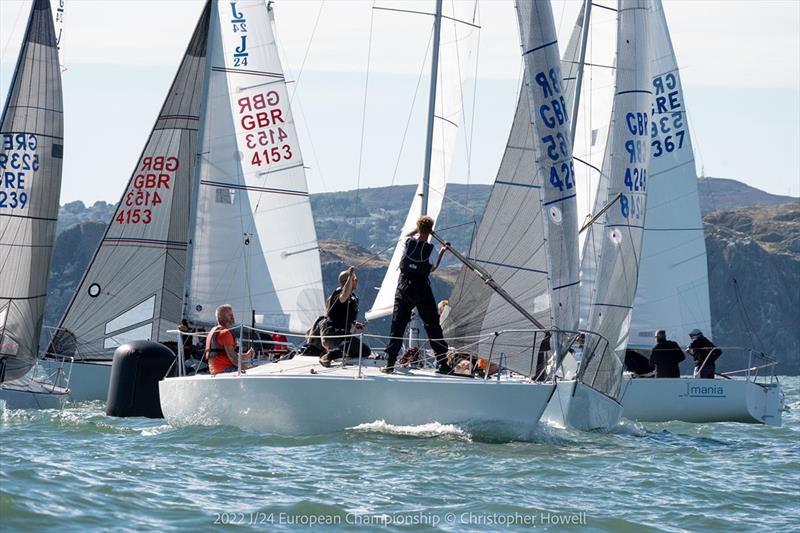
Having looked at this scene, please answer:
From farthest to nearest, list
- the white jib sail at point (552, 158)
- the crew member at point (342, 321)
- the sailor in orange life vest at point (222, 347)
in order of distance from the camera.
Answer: the sailor in orange life vest at point (222, 347) → the crew member at point (342, 321) → the white jib sail at point (552, 158)

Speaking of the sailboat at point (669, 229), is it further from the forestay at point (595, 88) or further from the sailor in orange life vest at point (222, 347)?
the sailor in orange life vest at point (222, 347)

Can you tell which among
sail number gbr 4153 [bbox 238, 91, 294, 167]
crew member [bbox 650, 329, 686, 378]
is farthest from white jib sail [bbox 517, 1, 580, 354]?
crew member [bbox 650, 329, 686, 378]

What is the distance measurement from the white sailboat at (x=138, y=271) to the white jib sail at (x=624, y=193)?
9.69m

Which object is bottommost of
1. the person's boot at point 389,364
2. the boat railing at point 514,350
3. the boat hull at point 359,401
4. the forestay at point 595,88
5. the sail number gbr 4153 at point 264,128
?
the boat hull at point 359,401

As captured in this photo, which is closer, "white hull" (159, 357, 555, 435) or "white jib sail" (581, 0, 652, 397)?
"white hull" (159, 357, 555, 435)

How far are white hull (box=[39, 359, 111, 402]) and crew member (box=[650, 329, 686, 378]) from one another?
946cm

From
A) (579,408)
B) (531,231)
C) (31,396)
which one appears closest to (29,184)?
(31,396)

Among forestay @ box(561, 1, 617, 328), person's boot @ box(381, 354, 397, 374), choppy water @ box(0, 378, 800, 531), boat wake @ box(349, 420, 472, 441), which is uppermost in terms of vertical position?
forestay @ box(561, 1, 617, 328)

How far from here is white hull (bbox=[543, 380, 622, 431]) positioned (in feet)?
48.9

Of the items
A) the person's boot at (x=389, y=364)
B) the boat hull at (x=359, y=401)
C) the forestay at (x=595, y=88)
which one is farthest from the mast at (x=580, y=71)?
the boat hull at (x=359, y=401)

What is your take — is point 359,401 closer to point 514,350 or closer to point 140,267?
point 514,350

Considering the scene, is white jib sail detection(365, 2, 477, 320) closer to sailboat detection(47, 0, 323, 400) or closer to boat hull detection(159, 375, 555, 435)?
sailboat detection(47, 0, 323, 400)

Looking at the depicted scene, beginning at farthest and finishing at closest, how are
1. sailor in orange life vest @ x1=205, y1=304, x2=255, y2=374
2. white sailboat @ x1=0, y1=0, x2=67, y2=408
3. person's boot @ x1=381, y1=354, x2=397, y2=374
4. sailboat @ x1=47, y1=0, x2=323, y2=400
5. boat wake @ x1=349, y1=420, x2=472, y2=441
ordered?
white sailboat @ x1=0, y1=0, x2=67, y2=408 < sailboat @ x1=47, y1=0, x2=323, y2=400 < sailor in orange life vest @ x1=205, y1=304, x2=255, y2=374 < person's boot @ x1=381, y1=354, x2=397, y2=374 < boat wake @ x1=349, y1=420, x2=472, y2=441

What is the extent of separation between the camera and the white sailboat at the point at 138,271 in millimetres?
24672
